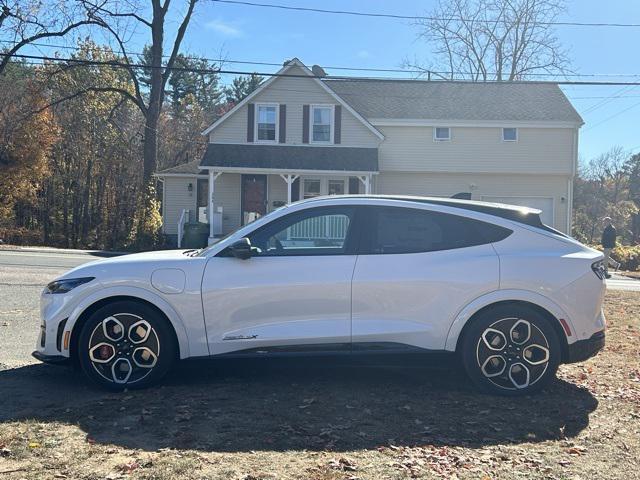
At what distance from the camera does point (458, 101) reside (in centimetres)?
2747

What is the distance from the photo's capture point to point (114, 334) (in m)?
5.06

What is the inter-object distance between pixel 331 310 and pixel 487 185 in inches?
908

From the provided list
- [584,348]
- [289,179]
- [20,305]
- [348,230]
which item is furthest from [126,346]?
[289,179]

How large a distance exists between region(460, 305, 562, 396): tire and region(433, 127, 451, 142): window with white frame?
22.2 metres

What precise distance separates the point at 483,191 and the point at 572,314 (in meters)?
22.4

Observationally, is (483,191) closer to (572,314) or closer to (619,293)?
(619,293)

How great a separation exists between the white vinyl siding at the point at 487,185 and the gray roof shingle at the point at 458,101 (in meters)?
2.47

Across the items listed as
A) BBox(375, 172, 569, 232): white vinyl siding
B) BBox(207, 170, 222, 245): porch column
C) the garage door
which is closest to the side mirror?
BBox(207, 170, 222, 245): porch column

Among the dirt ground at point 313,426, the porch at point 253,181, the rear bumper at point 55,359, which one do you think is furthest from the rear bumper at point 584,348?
the porch at point 253,181

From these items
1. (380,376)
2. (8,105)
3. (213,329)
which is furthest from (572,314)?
(8,105)

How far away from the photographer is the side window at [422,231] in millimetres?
5199

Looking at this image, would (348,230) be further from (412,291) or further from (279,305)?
(279,305)

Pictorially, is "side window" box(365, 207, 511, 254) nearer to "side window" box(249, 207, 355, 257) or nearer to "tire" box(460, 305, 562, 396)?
"side window" box(249, 207, 355, 257)

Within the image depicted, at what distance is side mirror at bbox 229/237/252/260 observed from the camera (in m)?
5.03
